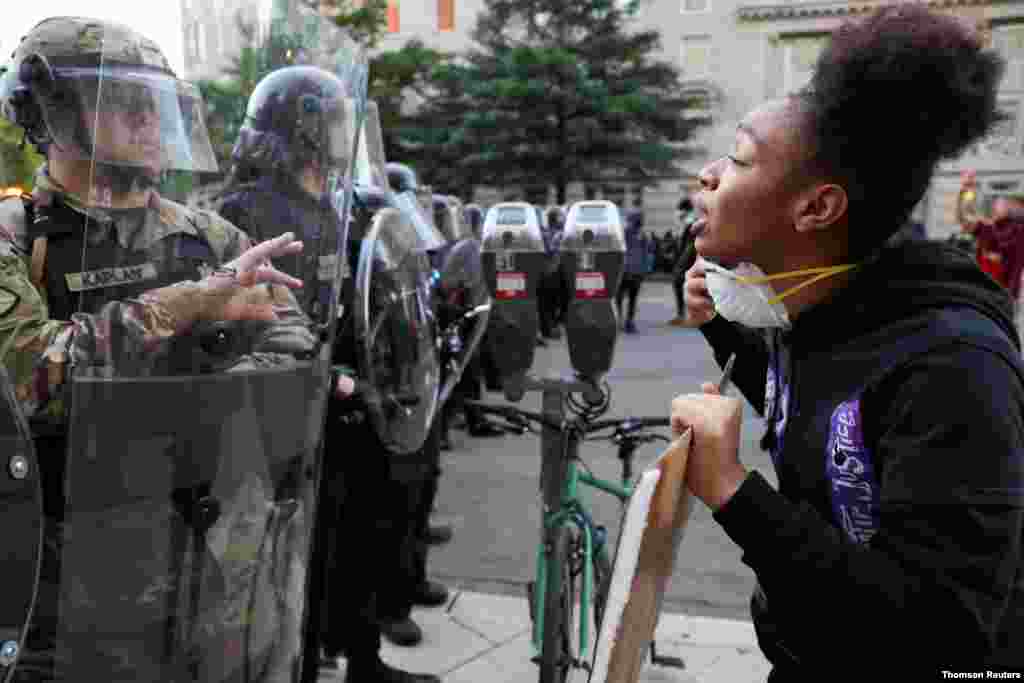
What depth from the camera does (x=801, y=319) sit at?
4.05ft

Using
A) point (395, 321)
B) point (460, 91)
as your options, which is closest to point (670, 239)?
point (460, 91)

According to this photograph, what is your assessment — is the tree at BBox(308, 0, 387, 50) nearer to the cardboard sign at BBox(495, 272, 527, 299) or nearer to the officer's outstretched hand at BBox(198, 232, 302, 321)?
the cardboard sign at BBox(495, 272, 527, 299)

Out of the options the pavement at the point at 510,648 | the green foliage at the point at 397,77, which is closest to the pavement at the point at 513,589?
the pavement at the point at 510,648

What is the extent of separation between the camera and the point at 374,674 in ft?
9.27

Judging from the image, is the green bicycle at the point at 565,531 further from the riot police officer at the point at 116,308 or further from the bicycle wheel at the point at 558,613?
the riot police officer at the point at 116,308

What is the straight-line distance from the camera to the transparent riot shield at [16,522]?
41.3 inches

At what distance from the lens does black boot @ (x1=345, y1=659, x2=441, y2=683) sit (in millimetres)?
2811

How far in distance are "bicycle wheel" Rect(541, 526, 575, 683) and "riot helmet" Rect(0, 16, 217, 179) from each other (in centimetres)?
169

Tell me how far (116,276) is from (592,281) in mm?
2580

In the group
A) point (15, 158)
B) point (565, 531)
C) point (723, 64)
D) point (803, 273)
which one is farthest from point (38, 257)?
point (723, 64)

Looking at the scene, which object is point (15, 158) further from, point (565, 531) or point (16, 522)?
point (565, 531)

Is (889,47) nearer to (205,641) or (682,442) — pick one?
(682,442)

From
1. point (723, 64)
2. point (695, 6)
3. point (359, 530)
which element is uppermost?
point (695, 6)

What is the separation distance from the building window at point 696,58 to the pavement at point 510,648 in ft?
92.5
